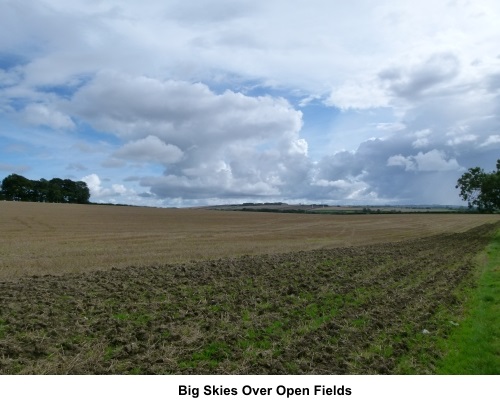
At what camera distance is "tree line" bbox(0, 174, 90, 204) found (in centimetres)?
13175

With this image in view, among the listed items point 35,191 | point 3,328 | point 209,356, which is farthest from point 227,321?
point 35,191

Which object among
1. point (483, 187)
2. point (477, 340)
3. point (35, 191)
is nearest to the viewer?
point (477, 340)

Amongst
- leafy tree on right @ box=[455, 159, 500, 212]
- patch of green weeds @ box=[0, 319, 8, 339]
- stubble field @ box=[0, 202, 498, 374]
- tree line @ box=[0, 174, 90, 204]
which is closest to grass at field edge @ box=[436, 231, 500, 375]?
stubble field @ box=[0, 202, 498, 374]

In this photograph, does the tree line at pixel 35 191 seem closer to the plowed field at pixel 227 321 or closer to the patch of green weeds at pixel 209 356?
the plowed field at pixel 227 321

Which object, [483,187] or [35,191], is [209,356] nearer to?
[483,187]

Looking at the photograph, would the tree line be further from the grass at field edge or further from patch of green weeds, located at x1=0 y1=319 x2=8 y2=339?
the grass at field edge

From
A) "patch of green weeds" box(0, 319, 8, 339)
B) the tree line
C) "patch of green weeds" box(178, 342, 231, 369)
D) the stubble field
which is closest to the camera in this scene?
"patch of green weeds" box(178, 342, 231, 369)

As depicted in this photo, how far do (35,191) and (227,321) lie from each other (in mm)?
140157

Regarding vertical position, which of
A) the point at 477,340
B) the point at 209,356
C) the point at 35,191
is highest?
the point at 35,191

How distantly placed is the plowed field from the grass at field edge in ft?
1.19

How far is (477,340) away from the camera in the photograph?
955 centimetres

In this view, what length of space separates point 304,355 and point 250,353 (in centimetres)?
108

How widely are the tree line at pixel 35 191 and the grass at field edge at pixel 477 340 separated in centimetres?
14005
